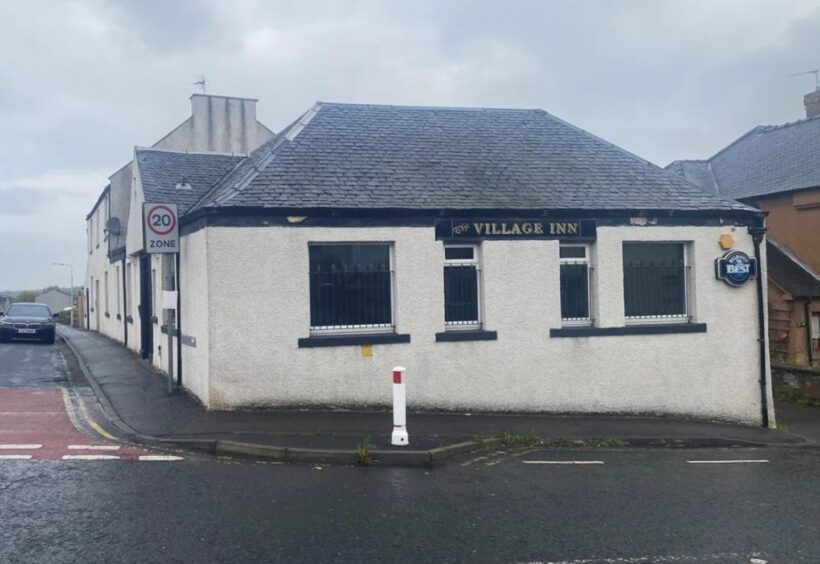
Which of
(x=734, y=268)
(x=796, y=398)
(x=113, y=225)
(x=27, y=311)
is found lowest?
(x=796, y=398)

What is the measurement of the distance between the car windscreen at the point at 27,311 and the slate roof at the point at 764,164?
24091 mm

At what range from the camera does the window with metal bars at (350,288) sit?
11.9 meters

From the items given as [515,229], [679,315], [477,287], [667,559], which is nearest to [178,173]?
[477,287]

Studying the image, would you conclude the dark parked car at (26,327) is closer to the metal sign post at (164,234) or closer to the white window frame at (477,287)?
the metal sign post at (164,234)

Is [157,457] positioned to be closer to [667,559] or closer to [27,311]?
[667,559]

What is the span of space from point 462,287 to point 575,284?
2141 mm

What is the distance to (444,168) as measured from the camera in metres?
13.5

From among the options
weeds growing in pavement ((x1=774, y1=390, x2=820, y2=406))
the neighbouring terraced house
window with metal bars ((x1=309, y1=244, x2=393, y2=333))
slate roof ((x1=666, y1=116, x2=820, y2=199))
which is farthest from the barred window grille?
slate roof ((x1=666, y1=116, x2=820, y2=199))

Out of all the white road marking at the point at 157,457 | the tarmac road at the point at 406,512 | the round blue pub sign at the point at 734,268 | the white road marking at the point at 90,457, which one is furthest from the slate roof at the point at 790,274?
the white road marking at the point at 90,457

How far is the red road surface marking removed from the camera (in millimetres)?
8773

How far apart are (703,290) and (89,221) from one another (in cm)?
3258

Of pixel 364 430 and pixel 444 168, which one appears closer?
pixel 364 430

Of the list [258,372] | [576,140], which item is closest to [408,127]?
[576,140]

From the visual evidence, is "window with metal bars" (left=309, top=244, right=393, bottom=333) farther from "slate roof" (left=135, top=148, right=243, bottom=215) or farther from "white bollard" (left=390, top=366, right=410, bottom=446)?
"slate roof" (left=135, top=148, right=243, bottom=215)
